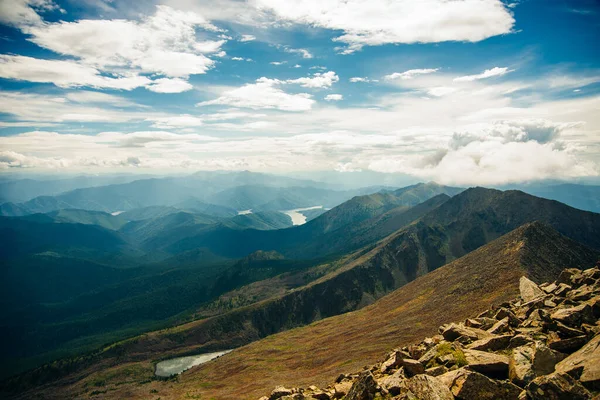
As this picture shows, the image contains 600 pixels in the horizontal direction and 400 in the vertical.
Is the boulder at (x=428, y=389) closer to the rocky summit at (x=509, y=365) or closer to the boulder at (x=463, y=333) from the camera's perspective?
the rocky summit at (x=509, y=365)

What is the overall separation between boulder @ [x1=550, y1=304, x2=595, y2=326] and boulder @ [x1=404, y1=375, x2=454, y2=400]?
14.7 m

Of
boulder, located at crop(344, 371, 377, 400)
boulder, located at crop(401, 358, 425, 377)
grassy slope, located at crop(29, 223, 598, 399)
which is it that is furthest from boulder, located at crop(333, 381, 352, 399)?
grassy slope, located at crop(29, 223, 598, 399)

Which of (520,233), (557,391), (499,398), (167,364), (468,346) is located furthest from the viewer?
(167,364)

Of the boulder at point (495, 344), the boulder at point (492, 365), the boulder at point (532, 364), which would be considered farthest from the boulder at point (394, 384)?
the boulder at point (532, 364)

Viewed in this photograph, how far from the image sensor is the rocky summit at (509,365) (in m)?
19.8

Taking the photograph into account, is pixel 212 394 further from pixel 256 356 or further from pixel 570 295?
pixel 570 295

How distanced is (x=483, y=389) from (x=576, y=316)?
14277 mm

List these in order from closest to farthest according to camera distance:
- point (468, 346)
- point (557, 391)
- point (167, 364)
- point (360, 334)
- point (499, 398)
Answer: point (557, 391), point (499, 398), point (468, 346), point (360, 334), point (167, 364)

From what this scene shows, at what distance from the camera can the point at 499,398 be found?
21.0 metres

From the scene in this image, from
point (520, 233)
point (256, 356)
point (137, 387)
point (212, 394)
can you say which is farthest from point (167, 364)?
point (520, 233)

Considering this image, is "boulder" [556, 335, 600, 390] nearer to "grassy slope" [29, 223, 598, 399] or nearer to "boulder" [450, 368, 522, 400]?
"boulder" [450, 368, 522, 400]

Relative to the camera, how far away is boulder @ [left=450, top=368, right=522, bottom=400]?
A: 21.0 meters

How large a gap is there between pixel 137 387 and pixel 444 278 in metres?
152

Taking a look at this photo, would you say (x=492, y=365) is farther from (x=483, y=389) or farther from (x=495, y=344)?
(x=495, y=344)
